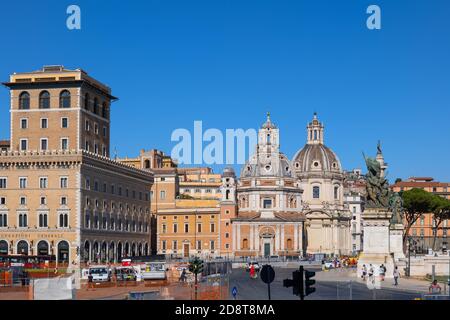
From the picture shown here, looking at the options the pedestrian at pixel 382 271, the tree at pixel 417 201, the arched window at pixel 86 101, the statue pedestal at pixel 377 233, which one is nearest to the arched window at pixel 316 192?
the tree at pixel 417 201

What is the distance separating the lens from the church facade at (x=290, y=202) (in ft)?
471

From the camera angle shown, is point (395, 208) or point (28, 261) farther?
point (28, 261)

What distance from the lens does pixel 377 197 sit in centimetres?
5700

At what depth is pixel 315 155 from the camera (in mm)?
164125

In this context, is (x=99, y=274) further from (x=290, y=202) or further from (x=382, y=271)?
(x=290, y=202)

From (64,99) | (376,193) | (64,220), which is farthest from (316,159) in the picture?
(376,193)

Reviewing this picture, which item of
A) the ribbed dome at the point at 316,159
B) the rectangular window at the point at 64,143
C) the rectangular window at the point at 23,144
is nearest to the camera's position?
the rectangular window at the point at 64,143

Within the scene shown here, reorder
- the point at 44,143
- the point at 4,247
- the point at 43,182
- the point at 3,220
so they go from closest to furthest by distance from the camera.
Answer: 1. the point at 4,247
2. the point at 43,182
3. the point at 3,220
4. the point at 44,143

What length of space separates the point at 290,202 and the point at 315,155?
17590 millimetres

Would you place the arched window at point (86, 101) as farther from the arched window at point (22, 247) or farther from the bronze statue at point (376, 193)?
the bronze statue at point (376, 193)

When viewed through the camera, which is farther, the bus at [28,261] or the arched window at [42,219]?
the arched window at [42,219]

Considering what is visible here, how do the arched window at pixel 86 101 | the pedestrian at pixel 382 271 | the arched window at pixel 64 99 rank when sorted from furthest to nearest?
the arched window at pixel 86 101
the arched window at pixel 64 99
the pedestrian at pixel 382 271

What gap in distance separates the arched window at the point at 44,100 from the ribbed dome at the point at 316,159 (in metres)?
74.1

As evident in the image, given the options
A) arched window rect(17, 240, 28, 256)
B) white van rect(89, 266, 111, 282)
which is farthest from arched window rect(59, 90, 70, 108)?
white van rect(89, 266, 111, 282)
